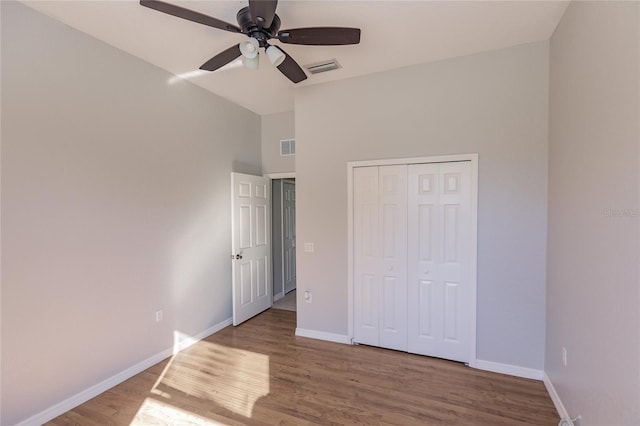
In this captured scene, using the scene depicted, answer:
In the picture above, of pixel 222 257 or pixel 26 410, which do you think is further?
pixel 222 257

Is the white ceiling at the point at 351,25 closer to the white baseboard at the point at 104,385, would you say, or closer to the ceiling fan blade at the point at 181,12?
the ceiling fan blade at the point at 181,12

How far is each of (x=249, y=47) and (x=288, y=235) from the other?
3714 mm

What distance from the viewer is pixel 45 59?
2.17m

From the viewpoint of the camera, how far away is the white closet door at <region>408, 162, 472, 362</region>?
2.86 metres

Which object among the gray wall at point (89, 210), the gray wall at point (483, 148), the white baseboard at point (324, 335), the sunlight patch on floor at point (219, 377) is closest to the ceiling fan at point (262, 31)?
the gray wall at point (89, 210)

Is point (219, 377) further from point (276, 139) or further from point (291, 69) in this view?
point (276, 139)

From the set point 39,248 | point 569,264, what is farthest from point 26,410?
point 569,264

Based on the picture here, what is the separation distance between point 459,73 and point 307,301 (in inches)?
114

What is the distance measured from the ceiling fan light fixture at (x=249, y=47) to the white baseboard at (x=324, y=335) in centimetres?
291

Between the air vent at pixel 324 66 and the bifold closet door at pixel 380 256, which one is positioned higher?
the air vent at pixel 324 66

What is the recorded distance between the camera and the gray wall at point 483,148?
2.61 m

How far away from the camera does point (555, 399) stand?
2.26 metres

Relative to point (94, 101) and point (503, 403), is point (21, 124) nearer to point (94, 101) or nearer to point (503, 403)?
point (94, 101)

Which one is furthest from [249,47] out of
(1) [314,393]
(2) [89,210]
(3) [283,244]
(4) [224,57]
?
(3) [283,244]
